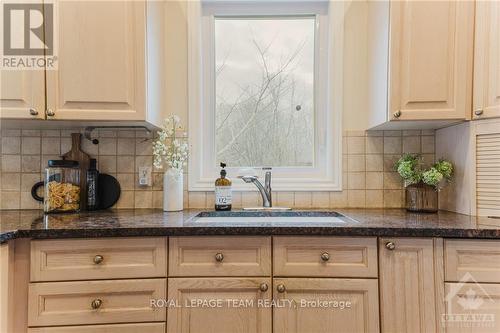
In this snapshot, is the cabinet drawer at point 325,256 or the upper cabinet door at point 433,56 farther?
the upper cabinet door at point 433,56

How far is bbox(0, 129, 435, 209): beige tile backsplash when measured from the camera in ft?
5.99

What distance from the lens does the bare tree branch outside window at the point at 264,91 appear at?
77.0 inches

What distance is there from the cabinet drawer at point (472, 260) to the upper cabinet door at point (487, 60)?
2.02 feet

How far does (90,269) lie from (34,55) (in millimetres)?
1024

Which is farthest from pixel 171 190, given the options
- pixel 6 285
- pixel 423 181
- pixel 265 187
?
pixel 423 181

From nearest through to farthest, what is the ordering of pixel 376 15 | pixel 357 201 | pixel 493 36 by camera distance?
pixel 493 36, pixel 376 15, pixel 357 201

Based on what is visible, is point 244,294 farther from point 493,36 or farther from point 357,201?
point 493,36

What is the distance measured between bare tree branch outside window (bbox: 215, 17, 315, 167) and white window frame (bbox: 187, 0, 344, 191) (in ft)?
0.17

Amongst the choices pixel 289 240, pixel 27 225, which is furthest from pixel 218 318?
pixel 27 225

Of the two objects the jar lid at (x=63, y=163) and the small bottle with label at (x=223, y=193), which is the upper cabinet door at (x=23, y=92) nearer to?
the jar lid at (x=63, y=163)

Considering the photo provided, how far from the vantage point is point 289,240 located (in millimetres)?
1270

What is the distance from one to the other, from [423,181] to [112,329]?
163cm

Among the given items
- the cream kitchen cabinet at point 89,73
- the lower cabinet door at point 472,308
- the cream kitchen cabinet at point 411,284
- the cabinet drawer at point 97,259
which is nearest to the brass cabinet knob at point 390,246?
the cream kitchen cabinet at point 411,284

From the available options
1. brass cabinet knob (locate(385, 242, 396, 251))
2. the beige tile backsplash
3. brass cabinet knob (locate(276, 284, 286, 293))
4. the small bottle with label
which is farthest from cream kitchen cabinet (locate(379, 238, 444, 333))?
the small bottle with label
